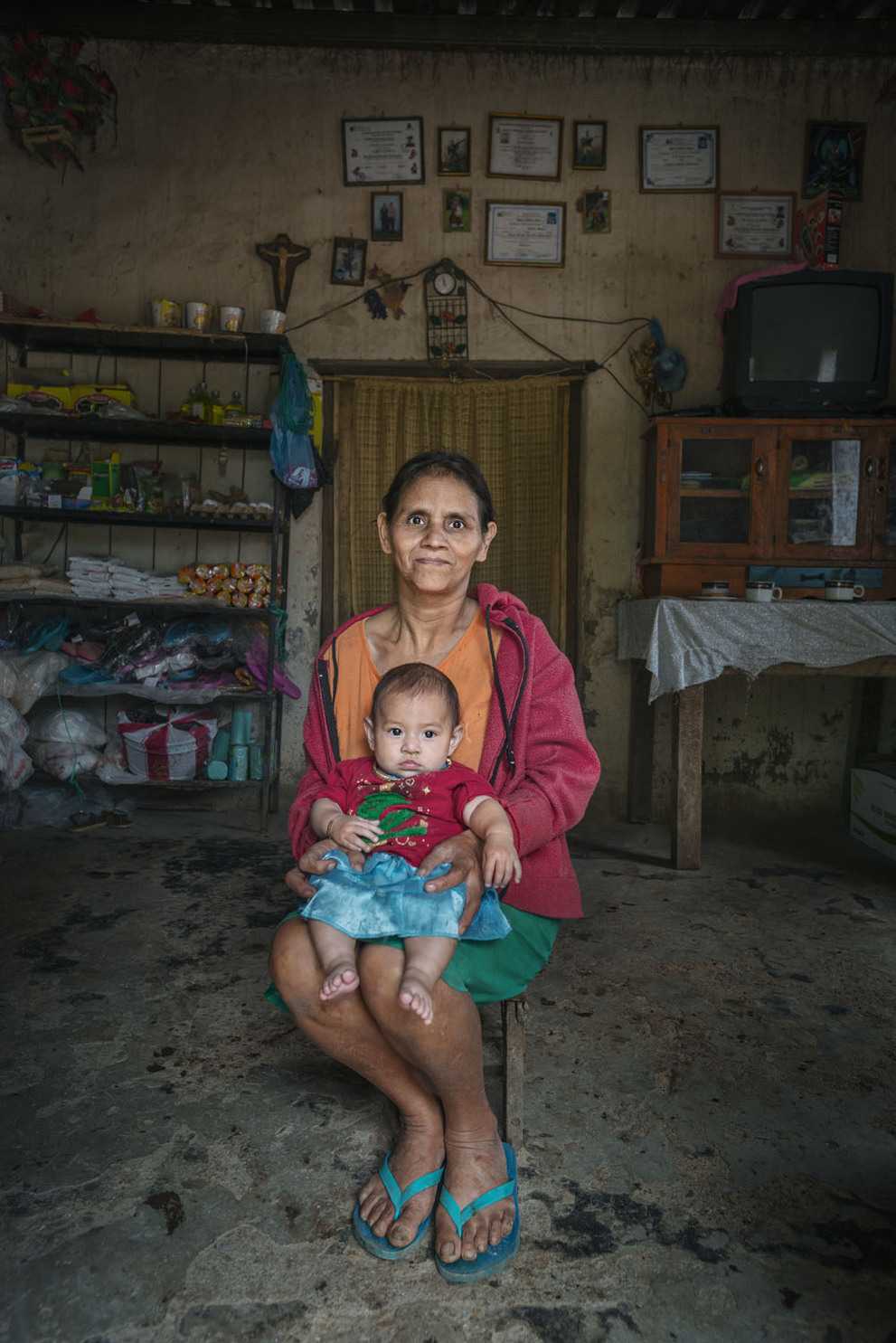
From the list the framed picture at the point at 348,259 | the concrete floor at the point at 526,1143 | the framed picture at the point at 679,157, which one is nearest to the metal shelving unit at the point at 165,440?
the framed picture at the point at 348,259

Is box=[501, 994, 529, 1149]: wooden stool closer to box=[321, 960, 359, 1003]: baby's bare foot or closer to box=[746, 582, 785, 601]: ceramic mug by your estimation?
box=[321, 960, 359, 1003]: baby's bare foot

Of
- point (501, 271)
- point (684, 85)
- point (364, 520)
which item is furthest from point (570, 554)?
point (684, 85)

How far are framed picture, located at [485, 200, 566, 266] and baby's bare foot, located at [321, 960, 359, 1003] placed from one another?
421cm

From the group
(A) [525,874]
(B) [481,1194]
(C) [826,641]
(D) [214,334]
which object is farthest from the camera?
(D) [214,334]

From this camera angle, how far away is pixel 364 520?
185 inches

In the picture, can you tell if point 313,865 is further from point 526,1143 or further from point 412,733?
point 526,1143

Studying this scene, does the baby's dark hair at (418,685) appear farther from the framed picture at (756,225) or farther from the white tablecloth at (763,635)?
Answer: the framed picture at (756,225)

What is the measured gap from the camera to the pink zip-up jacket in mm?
1691

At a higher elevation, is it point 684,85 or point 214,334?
point 684,85

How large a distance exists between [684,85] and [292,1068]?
5.06 m

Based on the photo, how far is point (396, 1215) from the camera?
4.90ft

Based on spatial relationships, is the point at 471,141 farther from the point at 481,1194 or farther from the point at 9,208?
the point at 481,1194

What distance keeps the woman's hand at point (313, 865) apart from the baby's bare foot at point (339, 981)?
0.55 feet

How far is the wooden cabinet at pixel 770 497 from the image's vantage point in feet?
13.0
